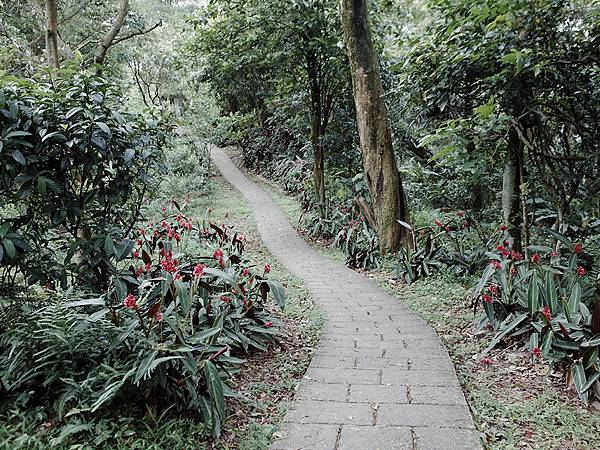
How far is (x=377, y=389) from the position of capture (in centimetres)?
289

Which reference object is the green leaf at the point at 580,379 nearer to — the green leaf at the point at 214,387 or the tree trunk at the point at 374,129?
the green leaf at the point at 214,387

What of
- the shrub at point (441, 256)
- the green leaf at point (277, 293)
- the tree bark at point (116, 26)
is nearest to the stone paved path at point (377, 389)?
the green leaf at point (277, 293)

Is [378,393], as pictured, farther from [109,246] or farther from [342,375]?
[109,246]

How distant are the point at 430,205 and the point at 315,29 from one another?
3828mm

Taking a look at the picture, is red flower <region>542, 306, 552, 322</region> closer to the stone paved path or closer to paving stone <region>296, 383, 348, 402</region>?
the stone paved path

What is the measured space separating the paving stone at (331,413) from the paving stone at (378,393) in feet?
0.27

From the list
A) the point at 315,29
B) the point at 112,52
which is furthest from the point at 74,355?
the point at 112,52

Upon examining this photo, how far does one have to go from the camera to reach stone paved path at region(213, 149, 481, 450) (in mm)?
2355

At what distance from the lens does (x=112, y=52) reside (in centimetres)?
1326

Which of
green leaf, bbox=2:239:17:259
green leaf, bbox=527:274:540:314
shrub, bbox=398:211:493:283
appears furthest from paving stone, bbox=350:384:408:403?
shrub, bbox=398:211:493:283

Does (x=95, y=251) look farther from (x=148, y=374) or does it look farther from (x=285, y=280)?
(x=285, y=280)

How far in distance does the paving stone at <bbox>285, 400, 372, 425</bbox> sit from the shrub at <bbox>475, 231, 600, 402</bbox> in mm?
1223

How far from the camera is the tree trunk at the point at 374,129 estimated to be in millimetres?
6465

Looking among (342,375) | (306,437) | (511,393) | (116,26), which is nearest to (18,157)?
(306,437)
